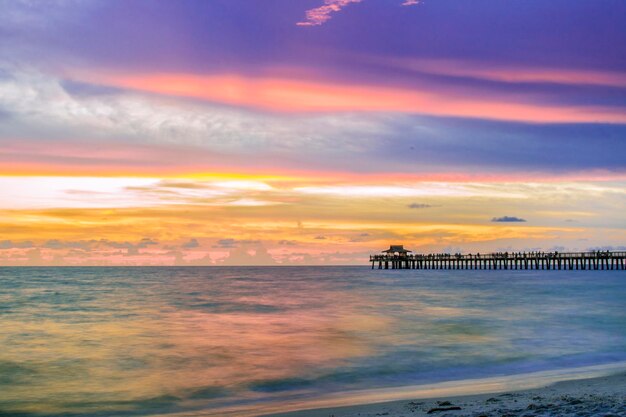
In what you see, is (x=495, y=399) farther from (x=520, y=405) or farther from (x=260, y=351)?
(x=260, y=351)

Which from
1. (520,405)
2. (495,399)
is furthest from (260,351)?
(520,405)

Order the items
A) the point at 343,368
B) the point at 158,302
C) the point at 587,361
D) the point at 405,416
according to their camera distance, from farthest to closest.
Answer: the point at 158,302
the point at 587,361
the point at 343,368
the point at 405,416

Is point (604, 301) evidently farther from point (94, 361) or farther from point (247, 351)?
point (94, 361)

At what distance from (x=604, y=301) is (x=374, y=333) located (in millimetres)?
25206

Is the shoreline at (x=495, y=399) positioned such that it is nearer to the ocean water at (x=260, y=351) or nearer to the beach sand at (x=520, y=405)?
the beach sand at (x=520, y=405)

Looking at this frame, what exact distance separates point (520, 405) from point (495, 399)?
3.22 ft

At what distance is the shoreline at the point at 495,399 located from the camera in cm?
969

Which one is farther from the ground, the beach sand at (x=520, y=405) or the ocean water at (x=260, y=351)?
the beach sand at (x=520, y=405)

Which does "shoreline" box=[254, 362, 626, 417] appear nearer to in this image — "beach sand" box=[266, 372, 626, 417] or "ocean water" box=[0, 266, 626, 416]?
"beach sand" box=[266, 372, 626, 417]

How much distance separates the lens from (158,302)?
156 ft

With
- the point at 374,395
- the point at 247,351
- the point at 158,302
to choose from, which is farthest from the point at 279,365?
the point at 158,302

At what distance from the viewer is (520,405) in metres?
10.2

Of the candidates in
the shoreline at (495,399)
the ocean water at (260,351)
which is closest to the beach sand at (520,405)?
the shoreline at (495,399)

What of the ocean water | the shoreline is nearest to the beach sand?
the shoreline
